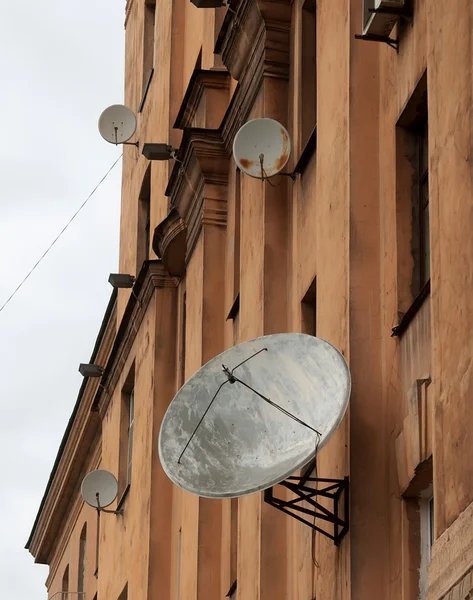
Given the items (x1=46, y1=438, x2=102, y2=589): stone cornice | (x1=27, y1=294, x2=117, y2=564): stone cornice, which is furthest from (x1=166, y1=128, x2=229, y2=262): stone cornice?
(x1=46, y1=438, x2=102, y2=589): stone cornice

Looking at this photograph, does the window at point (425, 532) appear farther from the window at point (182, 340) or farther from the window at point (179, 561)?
the window at point (182, 340)

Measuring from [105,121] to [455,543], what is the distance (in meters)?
23.2

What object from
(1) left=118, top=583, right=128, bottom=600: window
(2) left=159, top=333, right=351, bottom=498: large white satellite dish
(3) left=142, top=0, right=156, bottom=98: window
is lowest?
(2) left=159, top=333, right=351, bottom=498: large white satellite dish

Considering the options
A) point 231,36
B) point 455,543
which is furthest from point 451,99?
point 231,36

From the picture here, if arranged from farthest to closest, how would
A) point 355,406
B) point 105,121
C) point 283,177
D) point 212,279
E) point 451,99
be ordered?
point 105,121 → point 212,279 → point 283,177 → point 355,406 → point 451,99

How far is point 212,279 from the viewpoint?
1056 inches

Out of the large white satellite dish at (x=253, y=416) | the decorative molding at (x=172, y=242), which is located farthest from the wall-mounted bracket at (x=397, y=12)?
the decorative molding at (x=172, y=242)

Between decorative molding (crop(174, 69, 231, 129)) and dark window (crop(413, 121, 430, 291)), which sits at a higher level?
decorative molding (crop(174, 69, 231, 129))

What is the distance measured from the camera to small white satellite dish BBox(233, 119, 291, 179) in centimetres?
2105

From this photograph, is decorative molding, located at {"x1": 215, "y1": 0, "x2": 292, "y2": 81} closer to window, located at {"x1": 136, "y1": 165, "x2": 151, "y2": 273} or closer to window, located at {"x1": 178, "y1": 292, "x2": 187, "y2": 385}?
window, located at {"x1": 178, "y1": 292, "x2": 187, "y2": 385}

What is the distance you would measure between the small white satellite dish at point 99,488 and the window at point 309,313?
13010mm

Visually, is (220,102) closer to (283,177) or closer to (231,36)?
(231,36)

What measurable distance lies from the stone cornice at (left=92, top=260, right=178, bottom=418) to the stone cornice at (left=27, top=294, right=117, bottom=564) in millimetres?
1106

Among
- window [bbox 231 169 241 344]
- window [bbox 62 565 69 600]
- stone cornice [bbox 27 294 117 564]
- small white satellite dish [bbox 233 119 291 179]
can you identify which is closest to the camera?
small white satellite dish [bbox 233 119 291 179]
